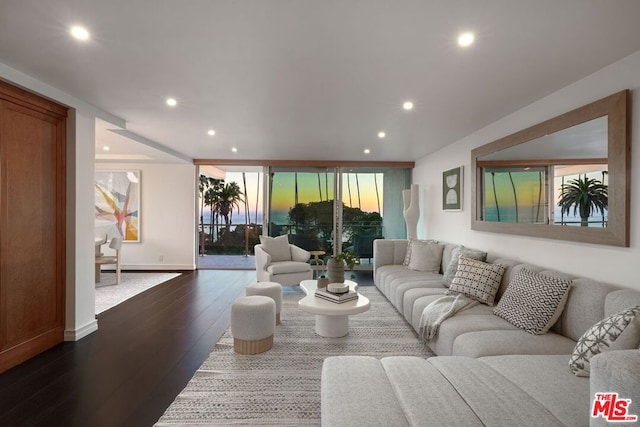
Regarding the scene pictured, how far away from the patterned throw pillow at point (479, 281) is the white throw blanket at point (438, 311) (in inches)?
3.8

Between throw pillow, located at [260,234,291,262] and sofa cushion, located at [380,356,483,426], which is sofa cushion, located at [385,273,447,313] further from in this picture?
throw pillow, located at [260,234,291,262]

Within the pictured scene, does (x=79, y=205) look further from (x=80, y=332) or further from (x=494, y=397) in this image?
(x=494, y=397)

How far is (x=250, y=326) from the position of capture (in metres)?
2.74

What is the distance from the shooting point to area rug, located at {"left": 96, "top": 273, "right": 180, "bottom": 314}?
436 cm

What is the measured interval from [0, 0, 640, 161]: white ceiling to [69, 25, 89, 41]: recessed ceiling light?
0.05m

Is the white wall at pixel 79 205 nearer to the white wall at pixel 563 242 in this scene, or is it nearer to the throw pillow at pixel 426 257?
the throw pillow at pixel 426 257

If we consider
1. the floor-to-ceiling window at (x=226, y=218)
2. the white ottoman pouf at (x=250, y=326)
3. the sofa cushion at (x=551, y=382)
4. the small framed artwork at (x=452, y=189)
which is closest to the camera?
the sofa cushion at (x=551, y=382)

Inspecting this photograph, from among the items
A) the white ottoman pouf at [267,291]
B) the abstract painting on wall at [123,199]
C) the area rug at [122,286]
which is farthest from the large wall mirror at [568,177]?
the abstract painting on wall at [123,199]

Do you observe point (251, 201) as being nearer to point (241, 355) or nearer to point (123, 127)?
point (123, 127)

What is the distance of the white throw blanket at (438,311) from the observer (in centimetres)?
260

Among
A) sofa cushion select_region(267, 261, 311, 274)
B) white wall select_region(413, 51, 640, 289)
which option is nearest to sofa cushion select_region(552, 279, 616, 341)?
white wall select_region(413, 51, 640, 289)

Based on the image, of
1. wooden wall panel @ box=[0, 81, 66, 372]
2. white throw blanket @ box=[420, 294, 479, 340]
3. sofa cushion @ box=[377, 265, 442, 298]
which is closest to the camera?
wooden wall panel @ box=[0, 81, 66, 372]

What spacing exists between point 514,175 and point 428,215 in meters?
2.64

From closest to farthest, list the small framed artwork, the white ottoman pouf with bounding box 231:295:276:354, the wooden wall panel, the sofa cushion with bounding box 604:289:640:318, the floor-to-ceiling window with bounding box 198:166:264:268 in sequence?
the sofa cushion with bounding box 604:289:640:318, the wooden wall panel, the white ottoman pouf with bounding box 231:295:276:354, the small framed artwork, the floor-to-ceiling window with bounding box 198:166:264:268
